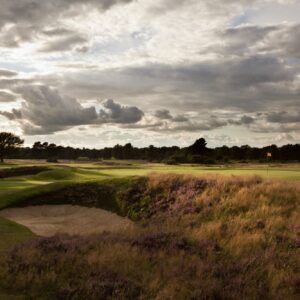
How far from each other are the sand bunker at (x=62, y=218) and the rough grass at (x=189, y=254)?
204 centimetres

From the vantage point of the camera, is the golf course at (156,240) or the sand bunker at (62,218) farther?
the sand bunker at (62,218)

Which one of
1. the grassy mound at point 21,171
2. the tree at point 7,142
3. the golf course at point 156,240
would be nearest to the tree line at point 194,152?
the tree at point 7,142

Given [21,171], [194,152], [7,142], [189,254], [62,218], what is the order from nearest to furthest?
[189,254]
[62,218]
[21,171]
[7,142]
[194,152]

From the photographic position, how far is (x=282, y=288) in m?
14.2

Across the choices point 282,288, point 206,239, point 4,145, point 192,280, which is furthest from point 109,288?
point 4,145

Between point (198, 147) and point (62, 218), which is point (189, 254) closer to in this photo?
point (62, 218)

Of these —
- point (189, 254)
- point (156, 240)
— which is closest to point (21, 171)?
point (156, 240)

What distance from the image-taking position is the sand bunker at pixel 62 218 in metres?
26.4

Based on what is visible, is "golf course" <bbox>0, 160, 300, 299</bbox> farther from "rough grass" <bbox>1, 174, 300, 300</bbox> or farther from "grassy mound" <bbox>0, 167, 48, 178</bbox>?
"grassy mound" <bbox>0, 167, 48, 178</bbox>

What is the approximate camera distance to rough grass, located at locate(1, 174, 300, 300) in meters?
12.7

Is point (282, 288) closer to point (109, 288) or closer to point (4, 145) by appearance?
point (109, 288)

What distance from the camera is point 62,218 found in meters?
30.2

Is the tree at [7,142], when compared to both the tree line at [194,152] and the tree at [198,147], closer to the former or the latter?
the tree line at [194,152]

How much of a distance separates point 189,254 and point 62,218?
15044mm
